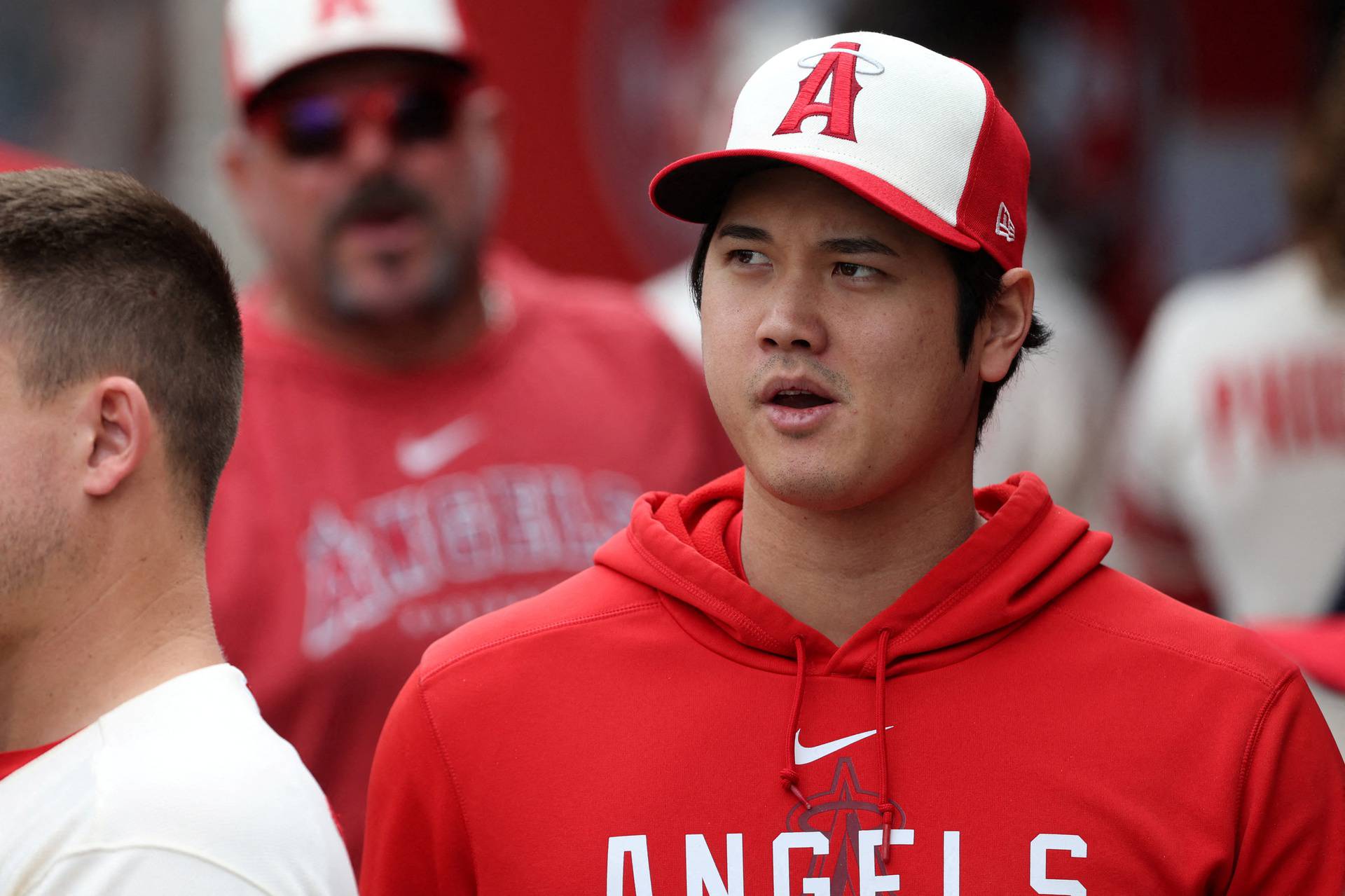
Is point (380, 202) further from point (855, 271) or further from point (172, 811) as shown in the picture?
point (172, 811)

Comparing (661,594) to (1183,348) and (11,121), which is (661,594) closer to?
(1183,348)

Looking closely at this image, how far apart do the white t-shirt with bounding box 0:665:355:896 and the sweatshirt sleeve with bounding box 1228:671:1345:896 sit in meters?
1.07

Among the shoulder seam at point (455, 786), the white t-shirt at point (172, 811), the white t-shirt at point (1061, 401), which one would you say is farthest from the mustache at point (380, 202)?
the white t-shirt at point (172, 811)

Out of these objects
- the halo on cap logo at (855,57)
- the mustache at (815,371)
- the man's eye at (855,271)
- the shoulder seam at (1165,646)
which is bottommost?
the shoulder seam at (1165,646)

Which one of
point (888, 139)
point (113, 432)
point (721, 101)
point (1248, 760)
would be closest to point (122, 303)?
point (113, 432)

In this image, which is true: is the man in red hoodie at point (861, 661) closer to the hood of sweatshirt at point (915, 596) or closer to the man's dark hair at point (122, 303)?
the hood of sweatshirt at point (915, 596)

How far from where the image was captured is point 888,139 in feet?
7.57

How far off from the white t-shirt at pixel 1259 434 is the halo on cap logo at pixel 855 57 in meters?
2.20

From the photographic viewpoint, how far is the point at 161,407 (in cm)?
225

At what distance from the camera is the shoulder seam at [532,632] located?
2.43 metres

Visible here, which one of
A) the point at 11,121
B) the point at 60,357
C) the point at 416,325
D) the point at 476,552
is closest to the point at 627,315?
the point at 416,325

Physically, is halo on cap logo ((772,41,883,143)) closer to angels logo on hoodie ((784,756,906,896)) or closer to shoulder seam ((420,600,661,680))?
shoulder seam ((420,600,661,680))

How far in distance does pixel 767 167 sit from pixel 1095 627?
2.38ft

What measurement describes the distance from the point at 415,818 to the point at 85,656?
1.57 feet
